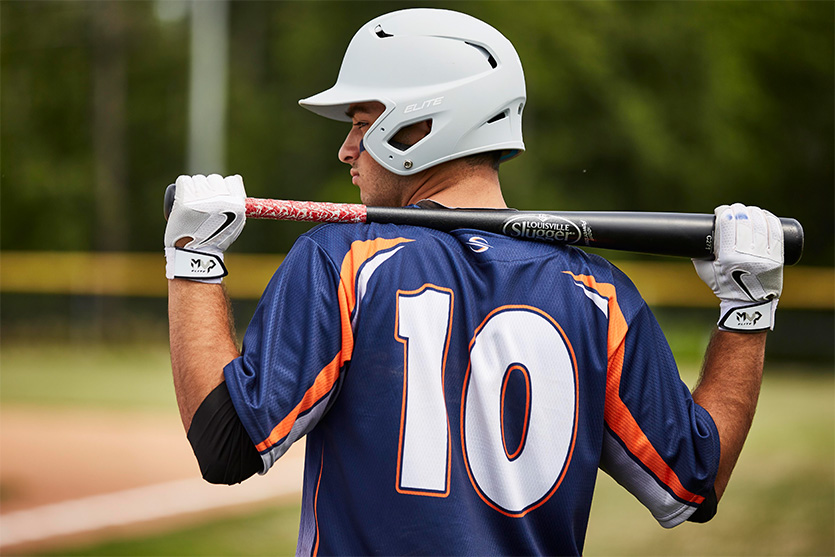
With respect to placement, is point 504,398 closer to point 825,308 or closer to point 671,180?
point 825,308

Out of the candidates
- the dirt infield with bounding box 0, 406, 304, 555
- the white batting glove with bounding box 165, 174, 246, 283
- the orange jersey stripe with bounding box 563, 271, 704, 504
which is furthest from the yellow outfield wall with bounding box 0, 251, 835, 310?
the white batting glove with bounding box 165, 174, 246, 283

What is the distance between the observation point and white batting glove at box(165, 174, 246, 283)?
2.19 meters

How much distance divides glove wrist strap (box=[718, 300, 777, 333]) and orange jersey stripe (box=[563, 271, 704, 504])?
43cm

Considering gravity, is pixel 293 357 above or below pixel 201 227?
below

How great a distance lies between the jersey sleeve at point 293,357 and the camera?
199cm

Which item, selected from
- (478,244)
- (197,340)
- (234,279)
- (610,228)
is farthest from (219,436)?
(234,279)

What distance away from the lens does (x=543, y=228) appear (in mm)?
2326

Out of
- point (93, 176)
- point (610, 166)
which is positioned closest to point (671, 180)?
point (610, 166)

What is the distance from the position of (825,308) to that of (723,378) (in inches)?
545

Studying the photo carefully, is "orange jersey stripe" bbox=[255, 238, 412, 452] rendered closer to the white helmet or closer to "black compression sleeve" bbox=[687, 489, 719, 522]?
the white helmet

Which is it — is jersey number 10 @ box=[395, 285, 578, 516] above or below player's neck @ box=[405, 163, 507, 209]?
below

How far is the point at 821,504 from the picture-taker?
23.8 feet

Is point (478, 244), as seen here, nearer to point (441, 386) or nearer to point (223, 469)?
point (441, 386)

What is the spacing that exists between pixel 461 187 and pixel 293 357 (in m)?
0.71
